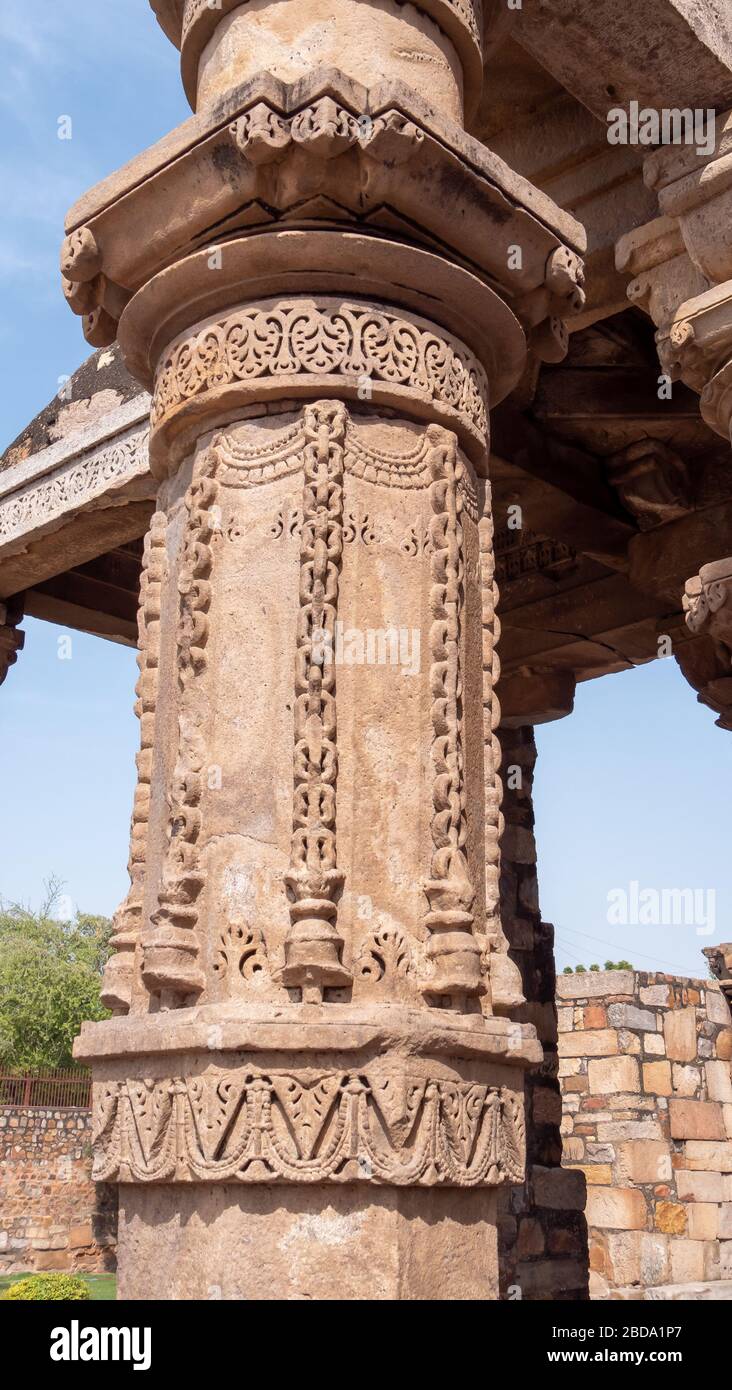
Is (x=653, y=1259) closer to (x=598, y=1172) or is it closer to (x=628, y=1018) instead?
(x=598, y=1172)

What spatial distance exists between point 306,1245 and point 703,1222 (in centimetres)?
825

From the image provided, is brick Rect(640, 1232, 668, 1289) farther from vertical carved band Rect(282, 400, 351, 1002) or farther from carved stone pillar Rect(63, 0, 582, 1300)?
vertical carved band Rect(282, 400, 351, 1002)

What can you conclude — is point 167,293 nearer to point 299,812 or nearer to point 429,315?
point 429,315

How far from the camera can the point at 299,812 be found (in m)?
2.37

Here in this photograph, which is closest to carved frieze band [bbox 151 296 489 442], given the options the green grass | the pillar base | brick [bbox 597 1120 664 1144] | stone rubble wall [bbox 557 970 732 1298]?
the pillar base

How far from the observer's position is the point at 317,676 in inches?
95.3

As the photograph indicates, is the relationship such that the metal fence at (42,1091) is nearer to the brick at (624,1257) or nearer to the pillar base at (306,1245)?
the brick at (624,1257)

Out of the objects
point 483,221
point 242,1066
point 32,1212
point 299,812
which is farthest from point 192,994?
point 32,1212

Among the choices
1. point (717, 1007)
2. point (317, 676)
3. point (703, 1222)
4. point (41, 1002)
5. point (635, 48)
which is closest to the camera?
point (317, 676)

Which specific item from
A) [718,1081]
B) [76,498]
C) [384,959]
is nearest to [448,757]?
[384,959]

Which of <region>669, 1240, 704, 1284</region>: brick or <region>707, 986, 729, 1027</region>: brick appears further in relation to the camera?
<region>707, 986, 729, 1027</region>: brick

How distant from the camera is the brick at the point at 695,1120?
981 centimetres

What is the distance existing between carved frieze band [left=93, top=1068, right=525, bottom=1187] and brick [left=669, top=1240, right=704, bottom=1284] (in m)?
8.01

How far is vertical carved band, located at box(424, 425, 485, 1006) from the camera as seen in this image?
234 cm
